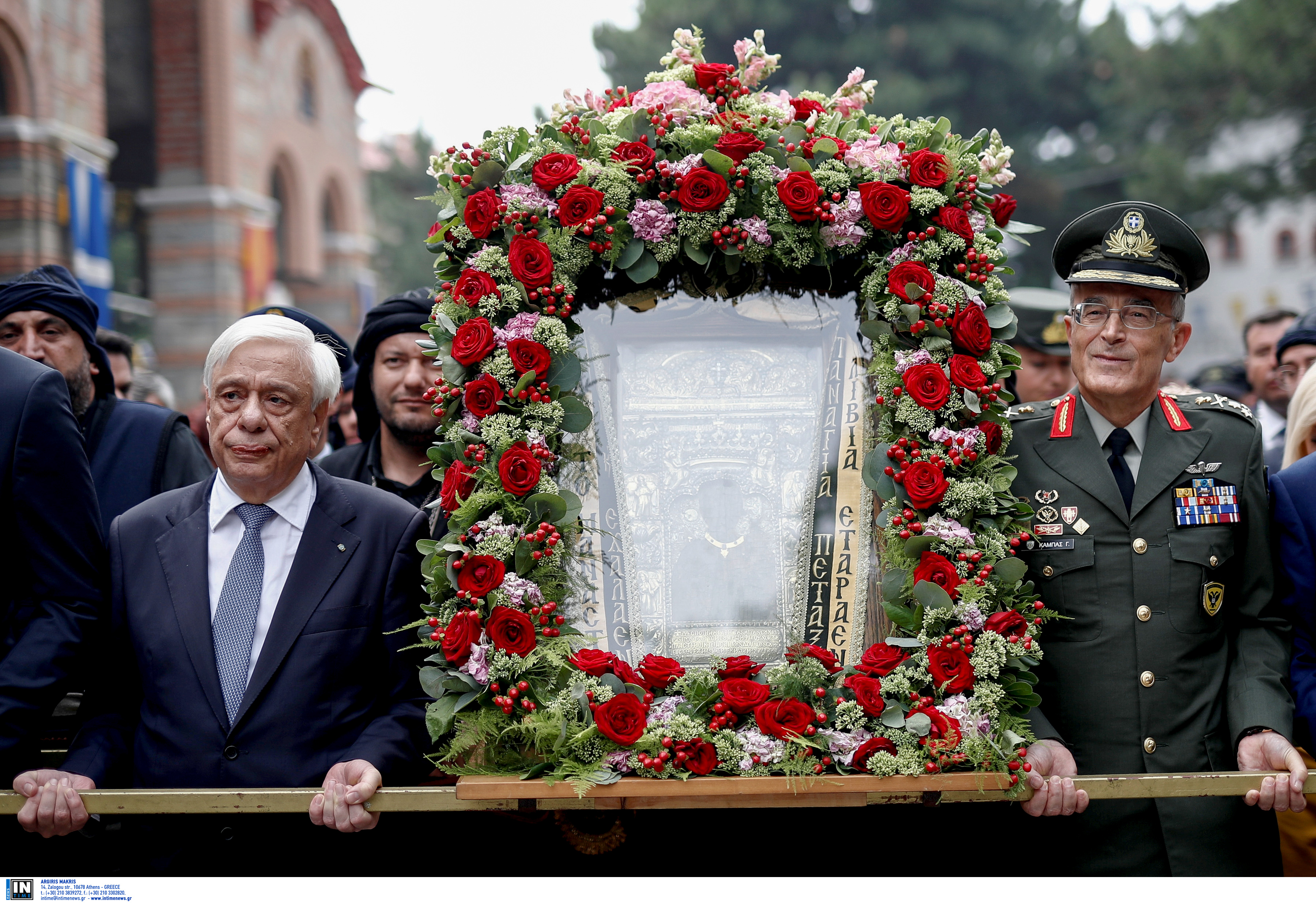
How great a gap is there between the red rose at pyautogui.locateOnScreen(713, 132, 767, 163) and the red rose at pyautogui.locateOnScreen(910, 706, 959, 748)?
1.44 metres

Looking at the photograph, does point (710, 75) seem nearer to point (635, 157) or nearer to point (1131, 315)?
point (635, 157)

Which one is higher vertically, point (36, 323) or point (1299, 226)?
point (1299, 226)

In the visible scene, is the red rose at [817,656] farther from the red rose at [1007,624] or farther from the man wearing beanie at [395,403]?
the man wearing beanie at [395,403]

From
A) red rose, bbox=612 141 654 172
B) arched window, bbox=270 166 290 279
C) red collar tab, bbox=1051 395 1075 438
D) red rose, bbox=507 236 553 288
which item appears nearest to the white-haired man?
red rose, bbox=507 236 553 288

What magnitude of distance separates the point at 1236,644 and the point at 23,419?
2947 mm

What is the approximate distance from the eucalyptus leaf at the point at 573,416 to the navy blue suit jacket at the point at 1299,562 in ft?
5.69

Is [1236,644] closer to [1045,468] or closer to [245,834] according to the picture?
[1045,468]

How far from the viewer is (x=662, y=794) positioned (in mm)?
2576

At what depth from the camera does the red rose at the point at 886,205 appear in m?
2.93

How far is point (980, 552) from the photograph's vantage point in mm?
2766

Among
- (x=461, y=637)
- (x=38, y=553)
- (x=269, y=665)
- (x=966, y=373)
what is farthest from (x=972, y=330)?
(x=38, y=553)

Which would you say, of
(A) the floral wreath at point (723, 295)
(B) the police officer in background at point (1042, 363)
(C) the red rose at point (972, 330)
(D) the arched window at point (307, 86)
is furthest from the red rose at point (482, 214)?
(D) the arched window at point (307, 86)

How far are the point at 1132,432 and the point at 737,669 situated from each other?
119 centimetres

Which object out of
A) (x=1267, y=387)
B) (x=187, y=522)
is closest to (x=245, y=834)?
(x=187, y=522)
